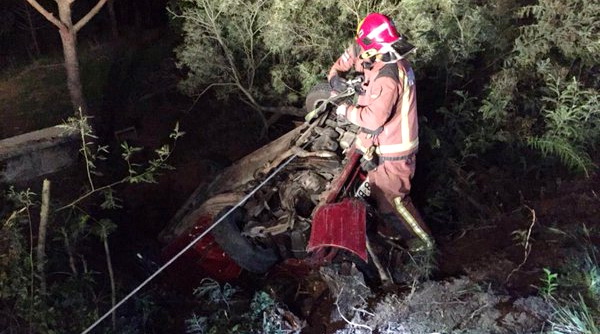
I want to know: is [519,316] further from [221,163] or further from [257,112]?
[257,112]

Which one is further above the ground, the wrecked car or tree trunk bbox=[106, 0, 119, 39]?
tree trunk bbox=[106, 0, 119, 39]

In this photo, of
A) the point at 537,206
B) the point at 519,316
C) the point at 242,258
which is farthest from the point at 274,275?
the point at 537,206

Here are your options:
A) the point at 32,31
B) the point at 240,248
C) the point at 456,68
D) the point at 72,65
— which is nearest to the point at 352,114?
the point at 240,248

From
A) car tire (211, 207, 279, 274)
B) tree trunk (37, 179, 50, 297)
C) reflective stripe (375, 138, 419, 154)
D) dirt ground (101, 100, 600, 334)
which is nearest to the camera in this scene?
dirt ground (101, 100, 600, 334)

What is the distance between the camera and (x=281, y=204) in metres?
4.34

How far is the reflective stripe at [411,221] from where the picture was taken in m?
4.07

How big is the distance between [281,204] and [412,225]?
1.03m

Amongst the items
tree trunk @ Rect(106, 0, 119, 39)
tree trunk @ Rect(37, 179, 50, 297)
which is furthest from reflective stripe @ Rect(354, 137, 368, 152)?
tree trunk @ Rect(106, 0, 119, 39)

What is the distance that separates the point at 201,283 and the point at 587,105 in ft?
12.2

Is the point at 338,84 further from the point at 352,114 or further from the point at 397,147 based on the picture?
the point at 397,147

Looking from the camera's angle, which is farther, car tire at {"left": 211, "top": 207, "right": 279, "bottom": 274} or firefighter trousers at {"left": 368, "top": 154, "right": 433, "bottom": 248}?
car tire at {"left": 211, "top": 207, "right": 279, "bottom": 274}

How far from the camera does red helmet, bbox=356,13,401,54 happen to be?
12.2 feet

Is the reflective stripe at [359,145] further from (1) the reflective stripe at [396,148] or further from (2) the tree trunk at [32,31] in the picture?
(2) the tree trunk at [32,31]

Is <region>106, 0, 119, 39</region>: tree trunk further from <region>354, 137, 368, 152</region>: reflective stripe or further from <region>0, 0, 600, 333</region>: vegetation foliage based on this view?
<region>354, 137, 368, 152</region>: reflective stripe
